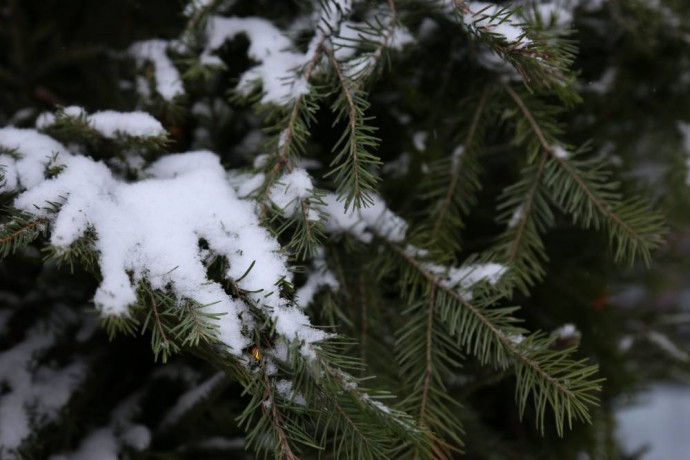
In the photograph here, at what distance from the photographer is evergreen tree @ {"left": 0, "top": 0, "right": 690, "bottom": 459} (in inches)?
24.4

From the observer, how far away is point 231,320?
0.60 meters

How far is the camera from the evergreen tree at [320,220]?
2.03 ft

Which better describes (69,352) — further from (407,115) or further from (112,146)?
(407,115)

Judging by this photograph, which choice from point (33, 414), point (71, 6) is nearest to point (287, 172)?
point (33, 414)

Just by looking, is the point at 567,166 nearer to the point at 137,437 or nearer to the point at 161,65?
the point at 161,65

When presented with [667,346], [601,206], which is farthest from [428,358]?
[667,346]

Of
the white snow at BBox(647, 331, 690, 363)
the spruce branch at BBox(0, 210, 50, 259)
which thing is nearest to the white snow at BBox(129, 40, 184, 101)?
the spruce branch at BBox(0, 210, 50, 259)

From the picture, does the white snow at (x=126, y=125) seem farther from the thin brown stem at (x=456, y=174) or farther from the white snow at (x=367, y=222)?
the thin brown stem at (x=456, y=174)

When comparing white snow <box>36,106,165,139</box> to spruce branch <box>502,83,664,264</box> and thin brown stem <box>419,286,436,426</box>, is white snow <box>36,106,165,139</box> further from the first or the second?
spruce branch <box>502,83,664,264</box>

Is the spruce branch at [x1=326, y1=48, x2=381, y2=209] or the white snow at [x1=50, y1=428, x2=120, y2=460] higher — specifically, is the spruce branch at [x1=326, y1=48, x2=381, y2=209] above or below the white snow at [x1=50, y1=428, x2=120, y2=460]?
above

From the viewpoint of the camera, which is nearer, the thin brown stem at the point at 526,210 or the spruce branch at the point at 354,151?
the spruce branch at the point at 354,151

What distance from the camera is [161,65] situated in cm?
90

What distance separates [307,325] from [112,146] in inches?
15.6

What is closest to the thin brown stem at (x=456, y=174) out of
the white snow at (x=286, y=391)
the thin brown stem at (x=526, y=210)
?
the thin brown stem at (x=526, y=210)
